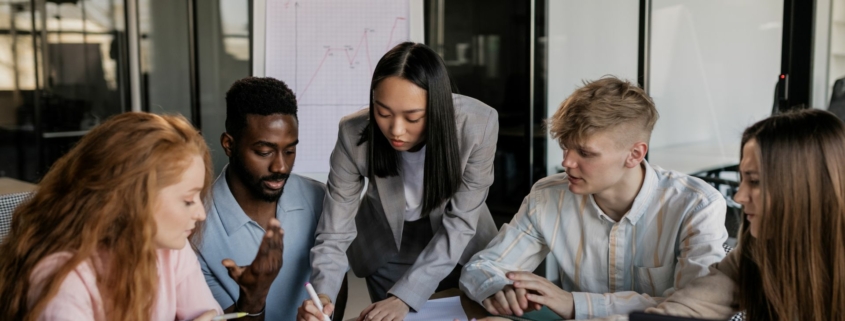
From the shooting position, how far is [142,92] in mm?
4410

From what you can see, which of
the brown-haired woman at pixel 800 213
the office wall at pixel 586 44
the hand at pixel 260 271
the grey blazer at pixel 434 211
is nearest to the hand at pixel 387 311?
the grey blazer at pixel 434 211

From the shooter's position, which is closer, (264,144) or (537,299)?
(537,299)

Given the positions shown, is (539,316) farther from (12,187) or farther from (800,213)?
(12,187)

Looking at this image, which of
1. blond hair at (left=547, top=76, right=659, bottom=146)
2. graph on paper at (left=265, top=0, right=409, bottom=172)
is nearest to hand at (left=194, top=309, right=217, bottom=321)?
blond hair at (left=547, top=76, right=659, bottom=146)

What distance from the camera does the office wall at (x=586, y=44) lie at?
366cm

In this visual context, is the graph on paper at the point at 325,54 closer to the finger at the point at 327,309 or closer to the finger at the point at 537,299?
the finger at the point at 327,309

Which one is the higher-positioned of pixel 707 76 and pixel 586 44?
pixel 586 44

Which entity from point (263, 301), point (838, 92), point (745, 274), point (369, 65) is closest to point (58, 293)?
point (263, 301)

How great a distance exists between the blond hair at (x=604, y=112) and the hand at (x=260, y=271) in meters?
0.67

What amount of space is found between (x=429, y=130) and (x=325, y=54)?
4.55 feet

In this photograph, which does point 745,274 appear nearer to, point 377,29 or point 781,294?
point 781,294

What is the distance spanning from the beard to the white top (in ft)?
0.97

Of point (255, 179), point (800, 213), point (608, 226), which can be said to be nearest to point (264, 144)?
point (255, 179)

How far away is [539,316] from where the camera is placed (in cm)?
168
